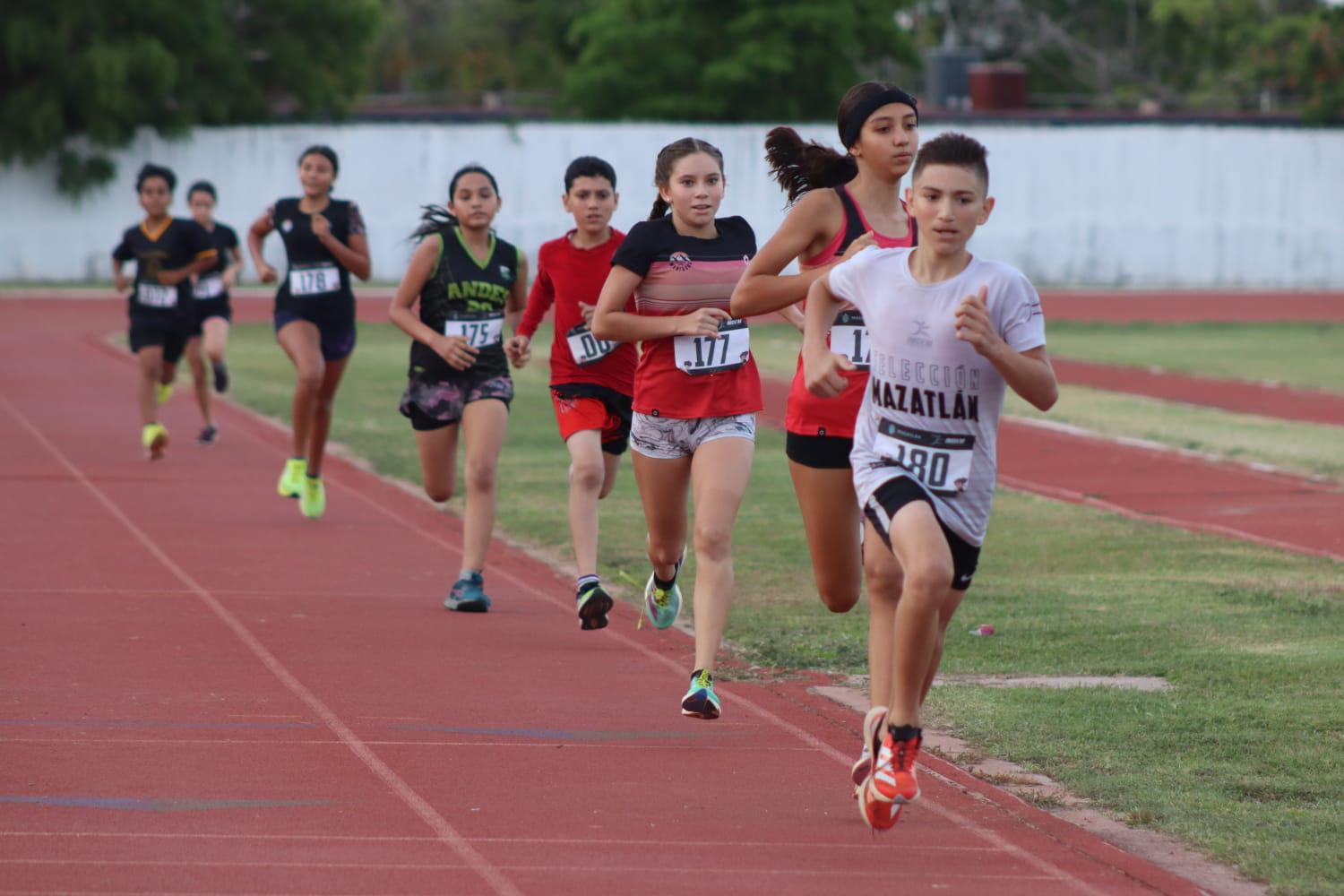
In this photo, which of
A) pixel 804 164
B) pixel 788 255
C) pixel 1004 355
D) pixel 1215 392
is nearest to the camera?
pixel 1004 355

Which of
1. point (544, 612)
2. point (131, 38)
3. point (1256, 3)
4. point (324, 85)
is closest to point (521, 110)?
point (324, 85)

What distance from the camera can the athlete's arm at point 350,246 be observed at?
38.2ft

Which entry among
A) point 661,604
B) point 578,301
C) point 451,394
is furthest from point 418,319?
point 661,604

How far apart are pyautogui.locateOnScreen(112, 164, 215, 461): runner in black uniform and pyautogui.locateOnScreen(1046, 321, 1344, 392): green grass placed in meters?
12.7

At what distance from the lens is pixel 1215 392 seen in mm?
22078

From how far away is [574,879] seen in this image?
5.11m

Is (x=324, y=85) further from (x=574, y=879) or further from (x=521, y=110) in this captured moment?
(x=574, y=879)

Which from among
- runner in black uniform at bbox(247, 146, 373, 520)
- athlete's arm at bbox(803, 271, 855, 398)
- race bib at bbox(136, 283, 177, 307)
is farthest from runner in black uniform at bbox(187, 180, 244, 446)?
athlete's arm at bbox(803, 271, 855, 398)

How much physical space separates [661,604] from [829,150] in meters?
2.35

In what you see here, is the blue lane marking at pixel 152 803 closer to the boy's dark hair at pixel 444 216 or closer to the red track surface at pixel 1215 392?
the boy's dark hair at pixel 444 216

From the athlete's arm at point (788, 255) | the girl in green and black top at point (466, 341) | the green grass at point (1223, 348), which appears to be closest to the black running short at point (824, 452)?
the athlete's arm at point (788, 255)

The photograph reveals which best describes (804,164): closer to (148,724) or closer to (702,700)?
(702,700)

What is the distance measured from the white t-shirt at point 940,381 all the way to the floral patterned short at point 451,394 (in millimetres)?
4105

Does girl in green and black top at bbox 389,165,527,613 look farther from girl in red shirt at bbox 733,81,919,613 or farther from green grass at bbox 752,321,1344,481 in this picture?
green grass at bbox 752,321,1344,481
